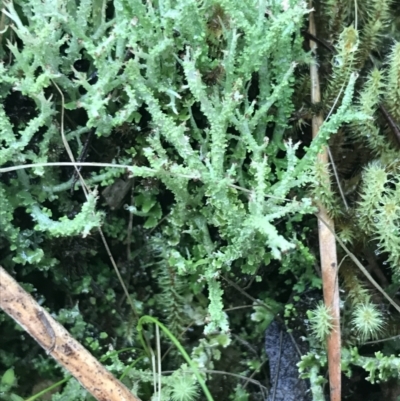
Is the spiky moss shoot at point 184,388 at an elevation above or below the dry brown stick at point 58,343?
below

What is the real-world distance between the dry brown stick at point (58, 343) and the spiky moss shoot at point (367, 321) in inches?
18.8

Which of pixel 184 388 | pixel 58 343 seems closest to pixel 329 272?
pixel 184 388

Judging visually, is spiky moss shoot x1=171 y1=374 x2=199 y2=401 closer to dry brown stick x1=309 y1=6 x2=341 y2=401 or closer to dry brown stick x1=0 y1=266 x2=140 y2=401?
dry brown stick x1=0 y1=266 x2=140 y2=401

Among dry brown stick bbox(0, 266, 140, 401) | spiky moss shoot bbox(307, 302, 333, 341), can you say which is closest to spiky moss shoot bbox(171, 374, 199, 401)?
dry brown stick bbox(0, 266, 140, 401)

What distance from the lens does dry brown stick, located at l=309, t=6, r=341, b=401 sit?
3.61 ft

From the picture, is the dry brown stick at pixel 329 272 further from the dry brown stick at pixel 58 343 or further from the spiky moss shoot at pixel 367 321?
the dry brown stick at pixel 58 343

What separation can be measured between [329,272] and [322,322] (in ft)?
0.37

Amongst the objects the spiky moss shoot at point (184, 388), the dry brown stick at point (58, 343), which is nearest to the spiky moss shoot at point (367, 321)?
the spiky moss shoot at point (184, 388)

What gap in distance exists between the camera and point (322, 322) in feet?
3.57

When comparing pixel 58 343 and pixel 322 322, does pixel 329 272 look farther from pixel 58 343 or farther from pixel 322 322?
pixel 58 343

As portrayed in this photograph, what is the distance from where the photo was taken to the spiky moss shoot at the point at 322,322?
3.57 ft

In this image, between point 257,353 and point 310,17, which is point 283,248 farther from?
point 310,17

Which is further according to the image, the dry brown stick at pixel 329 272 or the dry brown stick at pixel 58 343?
the dry brown stick at pixel 329 272

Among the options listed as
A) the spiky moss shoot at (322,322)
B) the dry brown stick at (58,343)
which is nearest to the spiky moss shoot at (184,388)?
the dry brown stick at (58,343)
